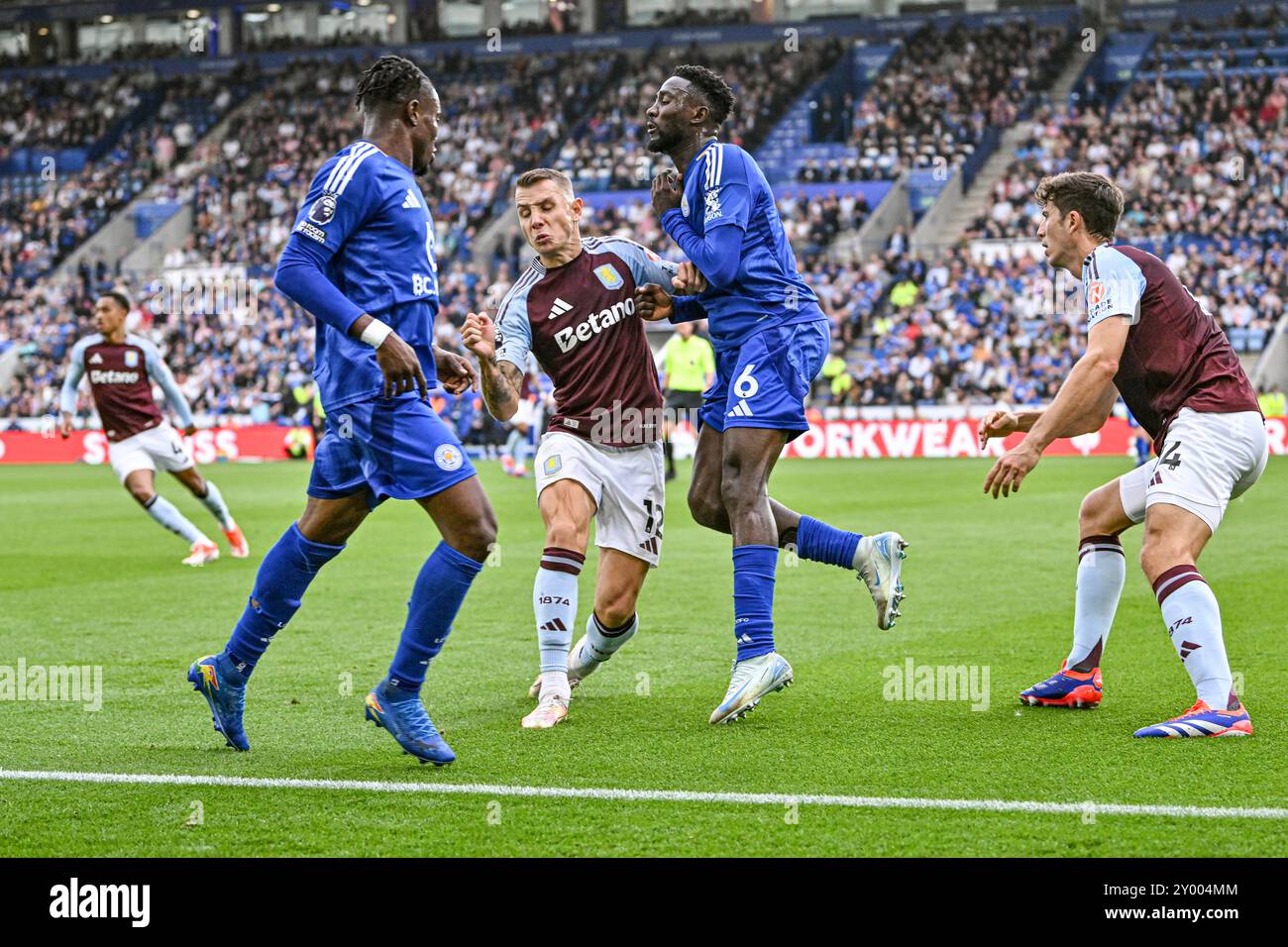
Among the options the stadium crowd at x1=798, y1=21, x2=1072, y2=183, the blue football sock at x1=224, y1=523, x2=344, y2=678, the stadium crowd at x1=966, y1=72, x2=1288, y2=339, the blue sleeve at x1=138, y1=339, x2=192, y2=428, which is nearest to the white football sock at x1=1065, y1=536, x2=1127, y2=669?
the blue football sock at x1=224, y1=523, x2=344, y2=678

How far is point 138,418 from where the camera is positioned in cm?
1292

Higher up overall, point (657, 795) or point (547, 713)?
point (657, 795)

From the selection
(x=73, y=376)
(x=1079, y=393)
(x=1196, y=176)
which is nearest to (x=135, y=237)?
(x=1196, y=176)

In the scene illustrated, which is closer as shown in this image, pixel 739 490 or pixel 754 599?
pixel 754 599

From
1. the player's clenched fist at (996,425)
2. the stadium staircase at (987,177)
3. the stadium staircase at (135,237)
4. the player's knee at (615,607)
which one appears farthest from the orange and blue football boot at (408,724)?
the stadium staircase at (135,237)

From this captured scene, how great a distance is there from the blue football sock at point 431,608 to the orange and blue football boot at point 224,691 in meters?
0.69

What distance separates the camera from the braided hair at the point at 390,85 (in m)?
5.54

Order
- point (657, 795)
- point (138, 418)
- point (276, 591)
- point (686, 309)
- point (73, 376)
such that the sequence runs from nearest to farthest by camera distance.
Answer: point (657, 795), point (276, 591), point (686, 309), point (138, 418), point (73, 376)

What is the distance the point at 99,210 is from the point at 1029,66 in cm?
2589

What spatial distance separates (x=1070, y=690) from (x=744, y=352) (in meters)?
1.88

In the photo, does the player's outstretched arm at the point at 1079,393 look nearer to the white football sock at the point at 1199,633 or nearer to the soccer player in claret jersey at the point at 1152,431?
the soccer player in claret jersey at the point at 1152,431

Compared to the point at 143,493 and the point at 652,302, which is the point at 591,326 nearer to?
the point at 652,302
